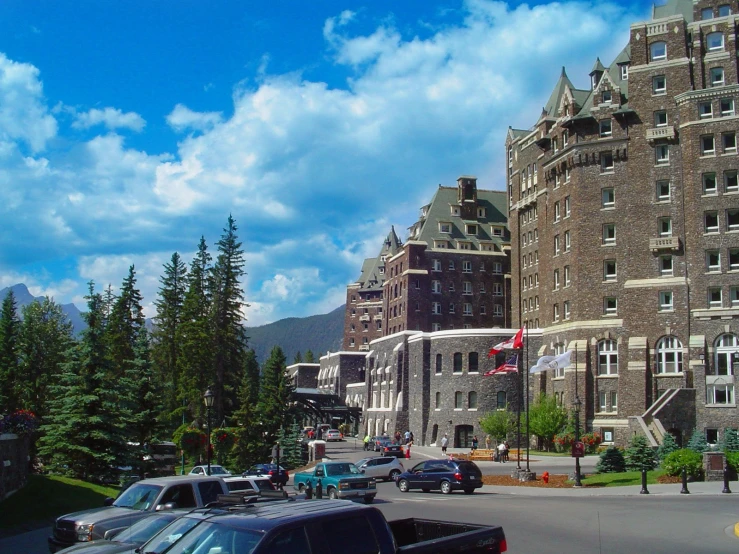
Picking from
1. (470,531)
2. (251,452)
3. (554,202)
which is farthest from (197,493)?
(554,202)

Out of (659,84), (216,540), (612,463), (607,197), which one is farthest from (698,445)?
(216,540)

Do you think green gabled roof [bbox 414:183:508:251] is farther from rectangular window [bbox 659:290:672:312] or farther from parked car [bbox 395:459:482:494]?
parked car [bbox 395:459:482:494]

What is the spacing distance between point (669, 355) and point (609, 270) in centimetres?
855

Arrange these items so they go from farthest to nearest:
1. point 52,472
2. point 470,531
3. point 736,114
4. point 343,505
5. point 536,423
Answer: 1. point 536,423
2. point 736,114
3. point 52,472
4. point 470,531
5. point 343,505

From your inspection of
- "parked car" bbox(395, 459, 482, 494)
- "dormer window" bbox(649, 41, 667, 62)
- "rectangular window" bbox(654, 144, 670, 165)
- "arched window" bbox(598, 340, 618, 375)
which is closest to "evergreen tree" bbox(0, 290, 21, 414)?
"parked car" bbox(395, 459, 482, 494)

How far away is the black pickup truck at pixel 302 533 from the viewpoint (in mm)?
8039

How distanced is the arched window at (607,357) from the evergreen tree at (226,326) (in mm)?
30765

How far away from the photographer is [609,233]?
6147 cm

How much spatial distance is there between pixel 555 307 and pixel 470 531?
5867cm

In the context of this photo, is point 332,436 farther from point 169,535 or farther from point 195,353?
point 169,535

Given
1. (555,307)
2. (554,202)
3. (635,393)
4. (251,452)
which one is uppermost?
(554,202)

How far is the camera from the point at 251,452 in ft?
186

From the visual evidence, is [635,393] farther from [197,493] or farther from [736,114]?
[197,493]

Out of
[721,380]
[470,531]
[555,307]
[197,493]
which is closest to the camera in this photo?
[470,531]
